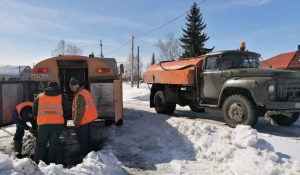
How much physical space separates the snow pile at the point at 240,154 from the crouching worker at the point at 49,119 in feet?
8.95

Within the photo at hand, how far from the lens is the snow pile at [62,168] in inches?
140

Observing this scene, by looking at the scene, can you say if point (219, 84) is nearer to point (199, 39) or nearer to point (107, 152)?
point (107, 152)

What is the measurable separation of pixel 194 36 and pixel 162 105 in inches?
1002

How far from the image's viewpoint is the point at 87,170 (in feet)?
14.1

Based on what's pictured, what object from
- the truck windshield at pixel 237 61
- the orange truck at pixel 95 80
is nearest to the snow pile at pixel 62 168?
the orange truck at pixel 95 80

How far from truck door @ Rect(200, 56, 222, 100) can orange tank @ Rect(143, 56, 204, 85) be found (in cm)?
40

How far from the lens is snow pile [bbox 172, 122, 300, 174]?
4.37 metres

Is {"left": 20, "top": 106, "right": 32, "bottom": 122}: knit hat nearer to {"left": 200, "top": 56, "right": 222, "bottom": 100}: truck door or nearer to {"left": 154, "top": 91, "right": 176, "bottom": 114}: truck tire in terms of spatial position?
{"left": 200, "top": 56, "right": 222, "bottom": 100}: truck door

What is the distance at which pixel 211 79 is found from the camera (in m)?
8.54

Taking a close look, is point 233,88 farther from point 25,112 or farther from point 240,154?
point 25,112

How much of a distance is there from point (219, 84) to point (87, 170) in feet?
17.0

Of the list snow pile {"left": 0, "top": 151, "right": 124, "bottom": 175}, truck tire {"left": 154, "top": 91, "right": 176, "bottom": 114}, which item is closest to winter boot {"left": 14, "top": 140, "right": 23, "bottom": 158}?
snow pile {"left": 0, "top": 151, "right": 124, "bottom": 175}

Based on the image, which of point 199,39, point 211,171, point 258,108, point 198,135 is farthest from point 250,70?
Result: point 199,39

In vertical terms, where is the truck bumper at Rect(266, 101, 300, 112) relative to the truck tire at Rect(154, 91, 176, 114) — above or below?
above
